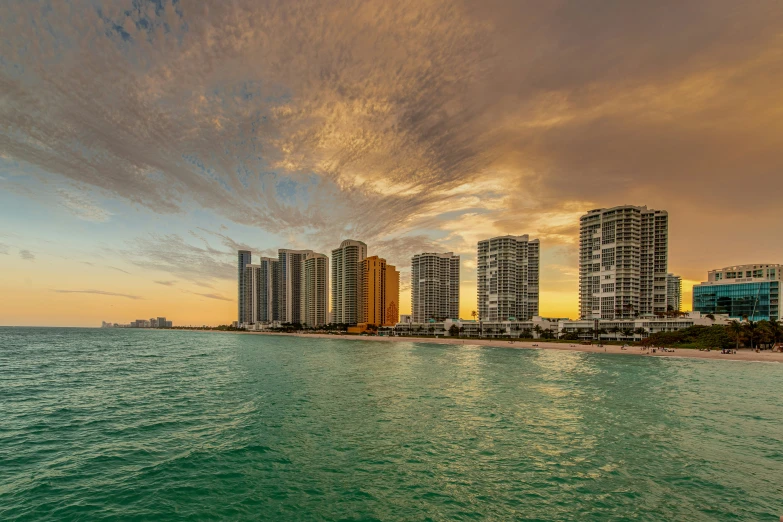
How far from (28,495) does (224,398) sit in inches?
894

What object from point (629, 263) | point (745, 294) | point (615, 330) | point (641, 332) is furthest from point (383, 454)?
point (745, 294)

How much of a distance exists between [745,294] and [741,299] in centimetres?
283

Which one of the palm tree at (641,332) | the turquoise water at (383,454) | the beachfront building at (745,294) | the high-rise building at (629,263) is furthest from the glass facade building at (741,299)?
the turquoise water at (383,454)

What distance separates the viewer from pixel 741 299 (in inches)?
6545

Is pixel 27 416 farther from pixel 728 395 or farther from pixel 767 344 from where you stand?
pixel 767 344

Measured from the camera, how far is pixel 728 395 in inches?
1737

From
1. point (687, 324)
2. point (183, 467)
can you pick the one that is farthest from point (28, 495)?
point (687, 324)

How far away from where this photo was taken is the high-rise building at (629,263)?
7195 inches

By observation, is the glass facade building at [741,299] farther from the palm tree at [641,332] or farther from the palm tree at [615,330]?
the palm tree at [615,330]

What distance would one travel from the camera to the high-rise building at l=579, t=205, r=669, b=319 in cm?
18275

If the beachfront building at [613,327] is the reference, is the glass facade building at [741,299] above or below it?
above

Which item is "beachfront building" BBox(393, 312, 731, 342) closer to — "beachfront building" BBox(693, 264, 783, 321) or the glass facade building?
the glass facade building

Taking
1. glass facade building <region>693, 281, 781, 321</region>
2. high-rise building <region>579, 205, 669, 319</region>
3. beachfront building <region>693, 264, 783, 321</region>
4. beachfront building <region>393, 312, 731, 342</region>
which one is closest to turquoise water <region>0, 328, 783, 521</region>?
beachfront building <region>393, 312, 731, 342</region>

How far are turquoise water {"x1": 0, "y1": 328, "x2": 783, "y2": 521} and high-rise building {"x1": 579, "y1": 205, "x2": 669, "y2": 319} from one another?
154m
